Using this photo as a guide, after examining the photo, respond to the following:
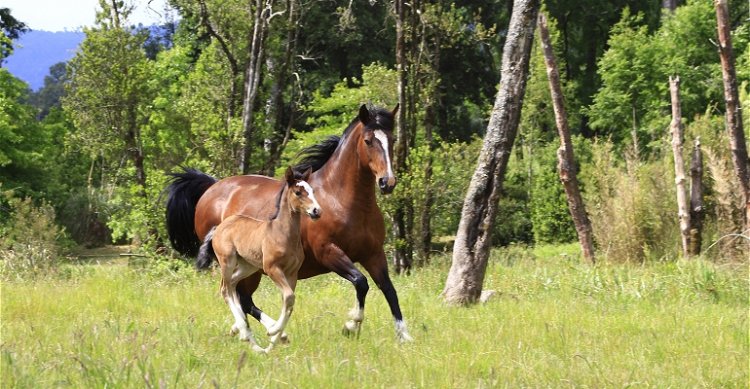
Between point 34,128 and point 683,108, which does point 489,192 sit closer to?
point 683,108

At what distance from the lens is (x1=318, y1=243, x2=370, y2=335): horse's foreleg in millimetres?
7777

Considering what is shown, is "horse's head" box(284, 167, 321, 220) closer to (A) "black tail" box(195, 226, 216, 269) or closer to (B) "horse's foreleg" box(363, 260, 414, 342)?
(A) "black tail" box(195, 226, 216, 269)

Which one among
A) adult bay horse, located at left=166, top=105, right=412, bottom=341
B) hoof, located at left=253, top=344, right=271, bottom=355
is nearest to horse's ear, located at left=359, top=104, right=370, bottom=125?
adult bay horse, located at left=166, top=105, right=412, bottom=341

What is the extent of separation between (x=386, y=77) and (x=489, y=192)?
11813mm

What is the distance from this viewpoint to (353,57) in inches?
1420

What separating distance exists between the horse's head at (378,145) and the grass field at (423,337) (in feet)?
4.77

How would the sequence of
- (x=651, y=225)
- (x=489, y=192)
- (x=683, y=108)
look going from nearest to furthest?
(x=489, y=192), (x=651, y=225), (x=683, y=108)

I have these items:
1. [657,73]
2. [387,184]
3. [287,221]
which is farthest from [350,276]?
[657,73]

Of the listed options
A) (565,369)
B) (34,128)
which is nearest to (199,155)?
(565,369)

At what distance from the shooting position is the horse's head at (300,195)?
22.2 feet

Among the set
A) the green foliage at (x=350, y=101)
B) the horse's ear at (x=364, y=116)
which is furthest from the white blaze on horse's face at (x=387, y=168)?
the green foliage at (x=350, y=101)

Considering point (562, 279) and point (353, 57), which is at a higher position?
point (353, 57)

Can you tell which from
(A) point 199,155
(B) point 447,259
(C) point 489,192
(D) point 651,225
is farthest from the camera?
(A) point 199,155

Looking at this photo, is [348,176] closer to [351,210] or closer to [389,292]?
[351,210]
